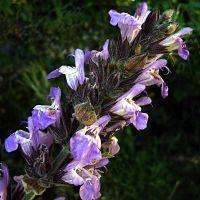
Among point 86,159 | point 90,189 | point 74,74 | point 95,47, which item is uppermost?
point 74,74

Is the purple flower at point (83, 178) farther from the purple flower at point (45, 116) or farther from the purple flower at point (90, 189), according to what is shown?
the purple flower at point (45, 116)

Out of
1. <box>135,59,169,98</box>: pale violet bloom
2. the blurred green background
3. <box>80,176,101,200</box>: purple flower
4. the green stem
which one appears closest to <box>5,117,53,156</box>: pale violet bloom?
the green stem

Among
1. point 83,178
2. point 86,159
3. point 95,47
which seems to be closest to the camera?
point 86,159

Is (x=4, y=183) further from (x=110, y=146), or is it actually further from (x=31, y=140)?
(x=110, y=146)

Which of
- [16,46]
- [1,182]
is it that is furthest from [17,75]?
[1,182]

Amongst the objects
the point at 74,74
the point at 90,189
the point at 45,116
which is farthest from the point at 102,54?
the point at 90,189

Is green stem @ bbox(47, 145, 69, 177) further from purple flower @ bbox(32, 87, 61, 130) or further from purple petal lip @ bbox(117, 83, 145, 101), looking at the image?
purple petal lip @ bbox(117, 83, 145, 101)

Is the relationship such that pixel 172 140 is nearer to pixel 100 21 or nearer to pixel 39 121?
pixel 100 21
